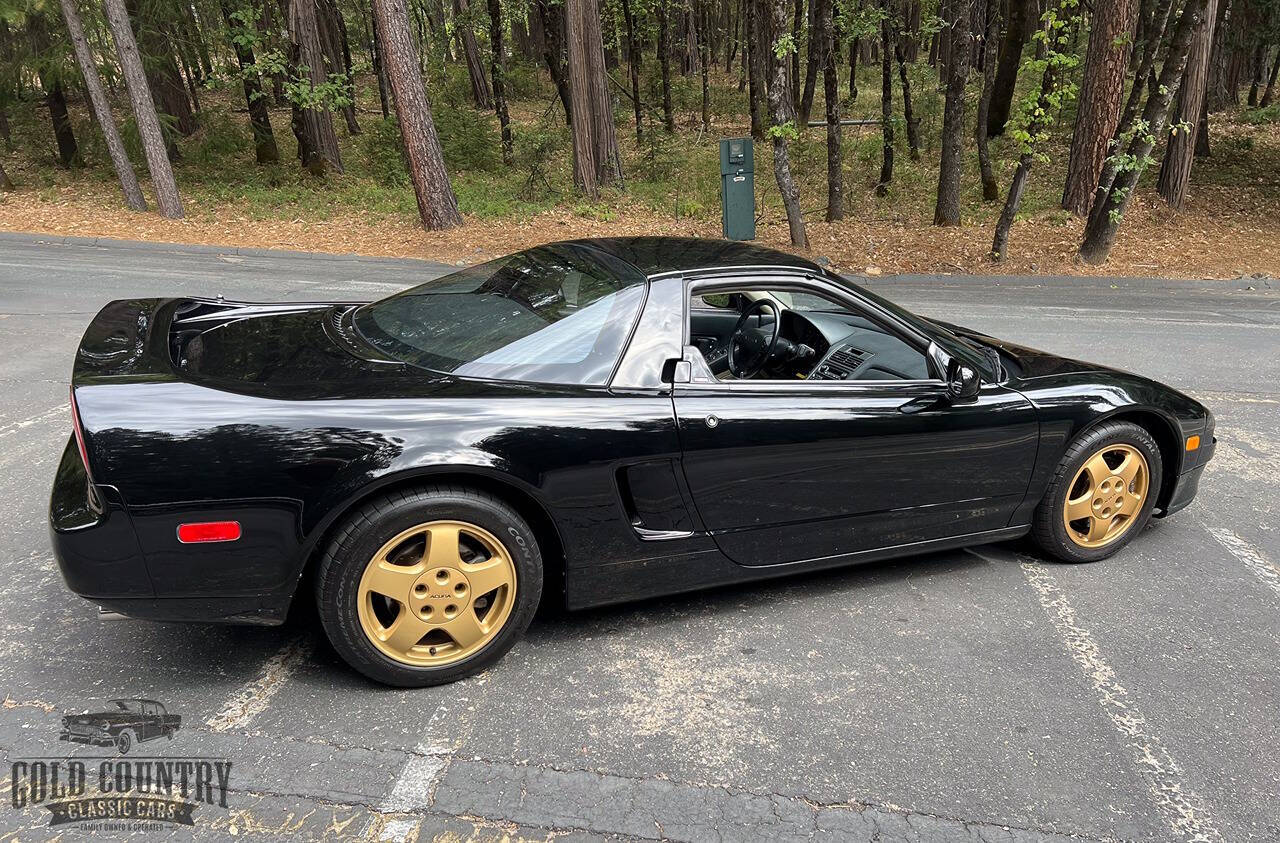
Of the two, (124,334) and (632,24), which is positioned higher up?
(632,24)

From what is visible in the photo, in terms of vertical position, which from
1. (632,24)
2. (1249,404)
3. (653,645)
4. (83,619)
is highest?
(632,24)

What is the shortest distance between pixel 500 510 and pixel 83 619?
174cm

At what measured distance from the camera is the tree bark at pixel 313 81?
17.1 m

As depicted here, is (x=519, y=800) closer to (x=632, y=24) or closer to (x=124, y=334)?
(x=124, y=334)

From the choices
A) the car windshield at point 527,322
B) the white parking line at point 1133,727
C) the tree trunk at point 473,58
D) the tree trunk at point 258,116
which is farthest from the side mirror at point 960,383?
the tree trunk at point 473,58

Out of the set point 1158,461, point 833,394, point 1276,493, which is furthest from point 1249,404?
point 833,394

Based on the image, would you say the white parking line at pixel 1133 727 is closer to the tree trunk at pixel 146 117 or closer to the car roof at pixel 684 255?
the car roof at pixel 684 255

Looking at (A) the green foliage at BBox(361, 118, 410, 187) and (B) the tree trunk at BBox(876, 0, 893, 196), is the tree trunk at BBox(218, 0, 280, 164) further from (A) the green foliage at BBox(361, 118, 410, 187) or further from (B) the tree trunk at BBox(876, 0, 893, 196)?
(B) the tree trunk at BBox(876, 0, 893, 196)

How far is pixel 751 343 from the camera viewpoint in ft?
12.2

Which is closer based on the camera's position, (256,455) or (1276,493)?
(256,455)

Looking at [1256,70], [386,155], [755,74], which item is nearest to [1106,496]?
[386,155]

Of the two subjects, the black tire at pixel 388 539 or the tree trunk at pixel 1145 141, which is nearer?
the black tire at pixel 388 539

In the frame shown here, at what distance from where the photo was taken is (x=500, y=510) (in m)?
2.72

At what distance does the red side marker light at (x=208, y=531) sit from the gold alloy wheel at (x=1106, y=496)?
10.8 ft
